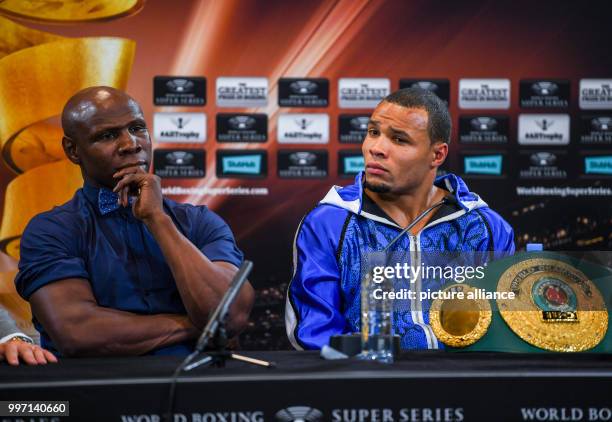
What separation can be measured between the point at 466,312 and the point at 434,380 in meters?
0.46

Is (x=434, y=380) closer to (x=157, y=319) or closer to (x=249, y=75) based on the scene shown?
(x=157, y=319)

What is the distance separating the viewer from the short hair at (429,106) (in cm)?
265

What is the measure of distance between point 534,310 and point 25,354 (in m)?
1.09

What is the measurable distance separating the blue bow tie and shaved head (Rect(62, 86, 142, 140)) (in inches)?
7.3

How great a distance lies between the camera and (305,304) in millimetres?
2436

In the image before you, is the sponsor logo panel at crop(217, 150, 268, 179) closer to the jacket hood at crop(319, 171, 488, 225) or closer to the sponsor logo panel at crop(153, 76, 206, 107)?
the sponsor logo panel at crop(153, 76, 206, 107)

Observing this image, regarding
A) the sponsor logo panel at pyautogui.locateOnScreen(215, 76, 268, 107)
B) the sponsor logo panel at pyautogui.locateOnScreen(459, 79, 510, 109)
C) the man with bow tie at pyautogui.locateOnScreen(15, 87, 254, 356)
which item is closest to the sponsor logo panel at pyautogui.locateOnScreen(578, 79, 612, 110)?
the sponsor logo panel at pyautogui.locateOnScreen(459, 79, 510, 109)

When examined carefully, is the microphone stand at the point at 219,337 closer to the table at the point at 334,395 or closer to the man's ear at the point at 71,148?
the table at the point at 334,395

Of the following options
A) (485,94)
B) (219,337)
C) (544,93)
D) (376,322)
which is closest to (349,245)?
(376,322)

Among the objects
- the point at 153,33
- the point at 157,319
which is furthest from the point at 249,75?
the point at 157,319

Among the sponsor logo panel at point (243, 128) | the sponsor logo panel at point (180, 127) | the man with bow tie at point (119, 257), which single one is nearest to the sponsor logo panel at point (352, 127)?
the sponsor logo panel at point (243, 128)

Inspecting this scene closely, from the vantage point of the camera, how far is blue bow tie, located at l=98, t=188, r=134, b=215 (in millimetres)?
2375

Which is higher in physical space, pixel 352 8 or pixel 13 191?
pixel 352 8

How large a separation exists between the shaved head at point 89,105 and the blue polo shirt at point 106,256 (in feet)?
0.62
